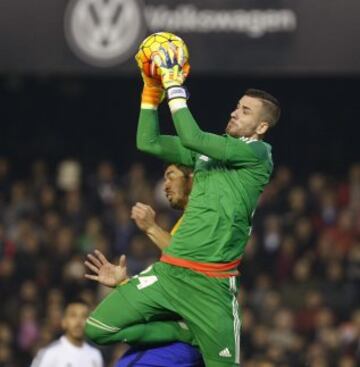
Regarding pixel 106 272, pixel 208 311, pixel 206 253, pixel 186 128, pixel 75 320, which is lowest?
pixel 75 320

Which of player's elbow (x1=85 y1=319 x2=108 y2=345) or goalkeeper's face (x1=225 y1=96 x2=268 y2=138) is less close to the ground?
goalkeeper's face (x1=225 y1=96 x2=268 y2=138)

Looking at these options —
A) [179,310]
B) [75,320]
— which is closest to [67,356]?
[75,320]

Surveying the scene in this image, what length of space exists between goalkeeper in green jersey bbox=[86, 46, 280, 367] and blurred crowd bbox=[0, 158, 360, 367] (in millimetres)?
6287

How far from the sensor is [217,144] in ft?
28.1

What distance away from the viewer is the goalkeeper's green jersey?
859cm

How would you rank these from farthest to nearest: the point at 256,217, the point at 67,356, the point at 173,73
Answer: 1. the point at 256,217
2. the point at 67,356
3. the point at 173,73

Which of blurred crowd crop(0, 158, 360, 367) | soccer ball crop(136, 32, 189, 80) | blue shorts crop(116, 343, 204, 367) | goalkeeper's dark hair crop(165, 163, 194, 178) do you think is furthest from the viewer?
blurred crowd crop(0, 158, 360, 367)

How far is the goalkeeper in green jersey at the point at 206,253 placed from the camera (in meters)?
8.64

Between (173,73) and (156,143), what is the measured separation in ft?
Result: 1.83

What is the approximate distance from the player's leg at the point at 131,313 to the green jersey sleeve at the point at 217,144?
0.80m

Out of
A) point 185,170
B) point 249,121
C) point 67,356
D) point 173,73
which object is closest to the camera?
point 173,73

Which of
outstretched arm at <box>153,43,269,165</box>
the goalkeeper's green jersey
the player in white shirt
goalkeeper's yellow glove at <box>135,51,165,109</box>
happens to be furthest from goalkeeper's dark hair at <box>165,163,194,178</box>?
the player in white shirt

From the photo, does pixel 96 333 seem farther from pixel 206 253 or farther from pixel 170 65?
pixel 170 65

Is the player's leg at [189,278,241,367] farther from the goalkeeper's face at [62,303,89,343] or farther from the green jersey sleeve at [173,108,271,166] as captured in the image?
the goalkeeper's face at [62,303,89,343]
